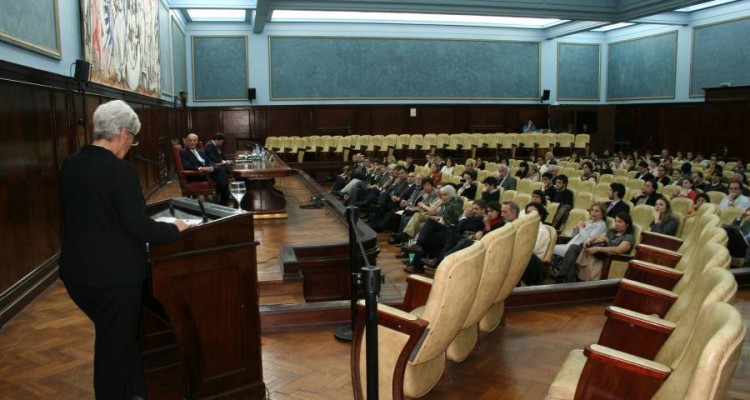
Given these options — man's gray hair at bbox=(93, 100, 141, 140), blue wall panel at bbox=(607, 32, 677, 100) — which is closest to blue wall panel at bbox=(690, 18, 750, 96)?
blue wall panel at bbox=(607, 32, 677, 100)

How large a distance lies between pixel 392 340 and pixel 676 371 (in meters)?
1.03

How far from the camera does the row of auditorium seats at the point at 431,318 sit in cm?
231

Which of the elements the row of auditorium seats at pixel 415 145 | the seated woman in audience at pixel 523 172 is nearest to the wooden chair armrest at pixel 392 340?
the seated woman in audience at pixel 523 172

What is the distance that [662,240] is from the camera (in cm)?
423

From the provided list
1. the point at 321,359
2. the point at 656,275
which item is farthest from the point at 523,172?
the point at 321,359

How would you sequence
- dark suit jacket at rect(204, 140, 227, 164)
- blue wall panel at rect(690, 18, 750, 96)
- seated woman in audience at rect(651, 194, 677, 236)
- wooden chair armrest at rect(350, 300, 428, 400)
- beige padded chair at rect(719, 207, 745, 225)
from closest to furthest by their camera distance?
wooden chair armrest at rect(350, 300, 428, 400)
seated woman in audience at rect(651, 194, 677, 236)
beige padded chair at rect(719, 207, 745, 225)
dark suit jacket at rect(204, 140, 227, 164)
blue wall panel at rect(690, 18, 750, 96)

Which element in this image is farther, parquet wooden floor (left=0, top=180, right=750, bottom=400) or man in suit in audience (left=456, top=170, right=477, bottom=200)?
man in suit in audience (left=456, top=170, right=477, bottom=200)

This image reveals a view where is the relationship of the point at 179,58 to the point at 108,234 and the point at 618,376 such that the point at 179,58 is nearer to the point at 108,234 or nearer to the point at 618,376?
the point at 108,234

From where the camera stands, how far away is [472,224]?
6102mm

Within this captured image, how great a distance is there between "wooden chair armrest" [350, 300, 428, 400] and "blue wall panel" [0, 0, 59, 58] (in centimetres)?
340

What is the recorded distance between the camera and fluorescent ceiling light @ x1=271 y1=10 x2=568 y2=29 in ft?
56.6

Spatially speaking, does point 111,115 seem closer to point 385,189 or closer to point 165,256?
point 165,256

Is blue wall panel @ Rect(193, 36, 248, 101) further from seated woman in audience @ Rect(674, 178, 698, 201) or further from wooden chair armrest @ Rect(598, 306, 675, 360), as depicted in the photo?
wooden chair armrest @ Rect(598, 306, 675, 360)

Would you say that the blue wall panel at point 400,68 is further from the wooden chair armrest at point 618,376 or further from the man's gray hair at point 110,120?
the wooden chair armrest at point 618,376
